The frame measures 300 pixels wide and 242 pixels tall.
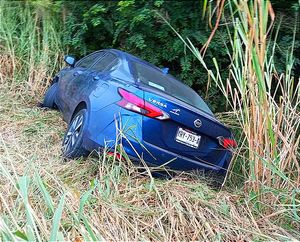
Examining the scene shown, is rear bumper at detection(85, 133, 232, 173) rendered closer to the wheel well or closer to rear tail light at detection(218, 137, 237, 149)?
rear tail light at detection(218, 137, 237, 149)

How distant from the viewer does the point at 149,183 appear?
420cm

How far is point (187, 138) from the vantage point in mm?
4633

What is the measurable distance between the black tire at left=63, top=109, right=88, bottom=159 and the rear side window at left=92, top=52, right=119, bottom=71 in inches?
29.8

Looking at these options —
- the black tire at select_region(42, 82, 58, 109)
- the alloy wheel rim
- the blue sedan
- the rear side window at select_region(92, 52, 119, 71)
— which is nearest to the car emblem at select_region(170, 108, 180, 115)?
the blue sedan

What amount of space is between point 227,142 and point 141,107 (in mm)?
1092

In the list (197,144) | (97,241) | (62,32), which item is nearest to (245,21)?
(197,144)

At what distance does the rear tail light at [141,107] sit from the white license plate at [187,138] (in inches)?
9.1

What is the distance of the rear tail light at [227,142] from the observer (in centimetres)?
484

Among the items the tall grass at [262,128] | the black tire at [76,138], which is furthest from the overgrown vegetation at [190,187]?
the black tire at [76,138]

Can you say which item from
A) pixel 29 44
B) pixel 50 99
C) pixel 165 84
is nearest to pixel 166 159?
pixel 165 84

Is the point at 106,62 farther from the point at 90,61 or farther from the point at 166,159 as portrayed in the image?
the point at 166,159

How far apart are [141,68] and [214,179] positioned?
1.66 metres

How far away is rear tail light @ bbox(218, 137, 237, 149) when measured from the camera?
4.84 metres

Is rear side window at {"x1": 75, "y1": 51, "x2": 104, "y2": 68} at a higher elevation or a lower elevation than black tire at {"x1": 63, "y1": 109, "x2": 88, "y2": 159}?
higher
